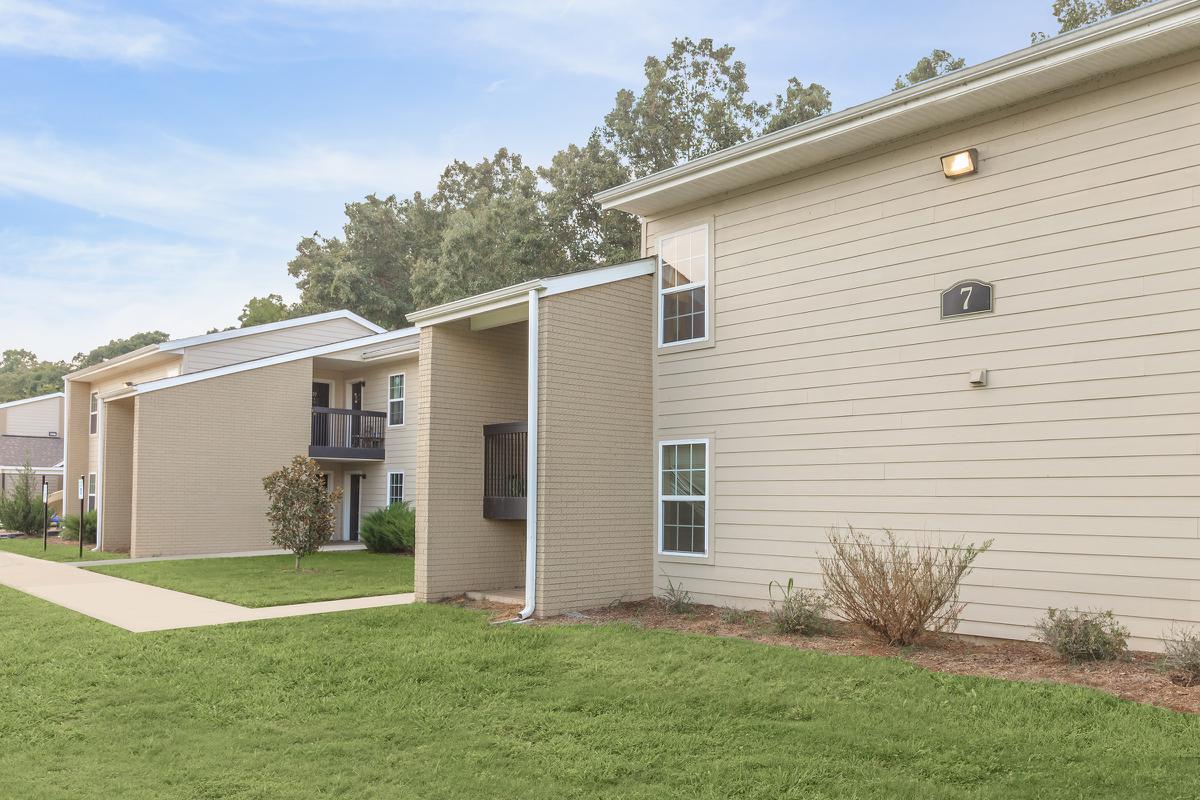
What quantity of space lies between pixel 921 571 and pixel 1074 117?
4.27 metres

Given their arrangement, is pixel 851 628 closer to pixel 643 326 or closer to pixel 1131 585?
pixel 1131 585

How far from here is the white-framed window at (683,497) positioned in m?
10.7

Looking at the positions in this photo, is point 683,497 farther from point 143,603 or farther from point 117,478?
point 117,478

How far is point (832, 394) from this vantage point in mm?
9461

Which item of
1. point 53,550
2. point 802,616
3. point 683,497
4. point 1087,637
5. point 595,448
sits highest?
point 595,448

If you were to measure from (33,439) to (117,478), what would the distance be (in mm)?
18686

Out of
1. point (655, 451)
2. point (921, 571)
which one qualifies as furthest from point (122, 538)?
point (921, 571)

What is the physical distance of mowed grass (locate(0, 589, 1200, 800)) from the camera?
15.9ft

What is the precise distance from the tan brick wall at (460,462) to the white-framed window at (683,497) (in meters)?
2.45

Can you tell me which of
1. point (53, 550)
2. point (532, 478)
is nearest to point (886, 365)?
point (532, 478)

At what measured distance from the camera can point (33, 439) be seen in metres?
37.0

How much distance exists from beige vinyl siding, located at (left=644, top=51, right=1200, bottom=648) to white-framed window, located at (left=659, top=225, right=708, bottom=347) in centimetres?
31

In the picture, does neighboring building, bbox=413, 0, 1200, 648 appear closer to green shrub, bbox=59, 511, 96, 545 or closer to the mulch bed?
the mulch bed

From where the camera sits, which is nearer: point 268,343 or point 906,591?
point 906,591
